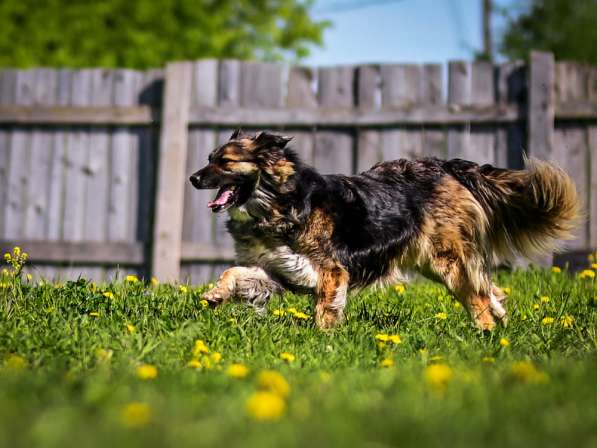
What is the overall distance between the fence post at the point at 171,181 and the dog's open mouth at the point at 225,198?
120 inches

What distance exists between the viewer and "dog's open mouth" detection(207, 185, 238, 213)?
5027mm

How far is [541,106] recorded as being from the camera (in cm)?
761

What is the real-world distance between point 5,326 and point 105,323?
0.49m

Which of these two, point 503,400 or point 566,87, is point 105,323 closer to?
point 503,400

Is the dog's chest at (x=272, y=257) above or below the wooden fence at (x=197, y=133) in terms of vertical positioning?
below

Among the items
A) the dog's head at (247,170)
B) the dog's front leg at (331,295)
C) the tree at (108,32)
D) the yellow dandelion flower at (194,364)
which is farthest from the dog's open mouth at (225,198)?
the tree at (108,32)

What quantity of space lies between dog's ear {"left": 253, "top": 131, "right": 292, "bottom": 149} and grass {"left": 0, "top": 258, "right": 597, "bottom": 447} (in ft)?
3.51

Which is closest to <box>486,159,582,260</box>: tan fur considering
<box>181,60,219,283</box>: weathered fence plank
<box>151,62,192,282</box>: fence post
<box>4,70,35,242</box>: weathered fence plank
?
<box>181,60,219,283</box>: weathered fence plank

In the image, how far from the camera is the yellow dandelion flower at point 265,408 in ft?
7.01

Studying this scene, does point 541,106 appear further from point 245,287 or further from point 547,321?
point 245,287

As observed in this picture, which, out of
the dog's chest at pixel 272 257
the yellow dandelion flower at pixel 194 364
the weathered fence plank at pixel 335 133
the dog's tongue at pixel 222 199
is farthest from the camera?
the weathered fence plank at pixel 335 133

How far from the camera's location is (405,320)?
479 centimetres

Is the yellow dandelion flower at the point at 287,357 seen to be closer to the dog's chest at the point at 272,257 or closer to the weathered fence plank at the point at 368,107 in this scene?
the dog's chest at the point at 272,257

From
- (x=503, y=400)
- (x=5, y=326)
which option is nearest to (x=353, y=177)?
(x=5, y=326)
